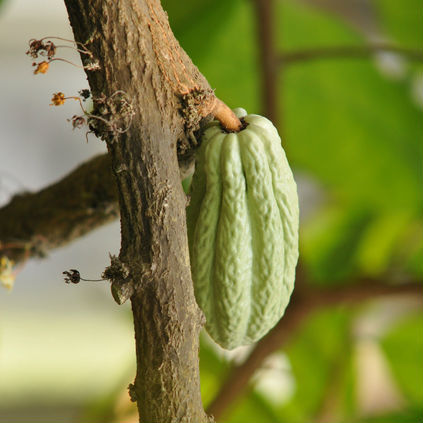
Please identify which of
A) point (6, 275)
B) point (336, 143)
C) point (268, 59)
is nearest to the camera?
point (6, 275)

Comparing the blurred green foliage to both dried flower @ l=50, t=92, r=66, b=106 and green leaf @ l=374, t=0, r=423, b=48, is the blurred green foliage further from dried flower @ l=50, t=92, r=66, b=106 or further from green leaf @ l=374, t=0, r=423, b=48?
dried flower @ l=50, t=92, r=66, b=106

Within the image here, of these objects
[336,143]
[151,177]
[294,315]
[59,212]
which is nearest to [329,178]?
[336,143]

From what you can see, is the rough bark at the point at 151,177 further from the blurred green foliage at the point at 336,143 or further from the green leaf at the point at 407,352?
the green leaf at the point at 407,352

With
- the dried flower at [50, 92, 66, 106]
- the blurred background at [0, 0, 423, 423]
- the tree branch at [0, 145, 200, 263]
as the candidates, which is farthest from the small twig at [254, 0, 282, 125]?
the dried flower at [50, 92, 66, 106]

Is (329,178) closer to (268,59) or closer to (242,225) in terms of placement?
(268,59)

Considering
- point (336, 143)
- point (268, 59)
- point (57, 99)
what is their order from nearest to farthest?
point (57, 99) < point (268, 59) < point (336, 143)

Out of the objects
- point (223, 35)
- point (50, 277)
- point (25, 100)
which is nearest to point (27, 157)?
point (25, 100)
